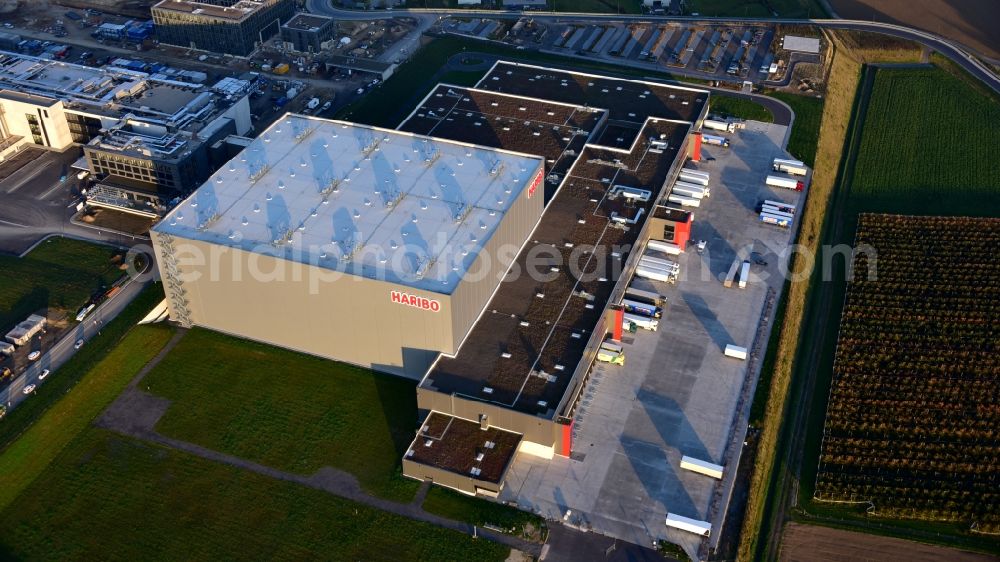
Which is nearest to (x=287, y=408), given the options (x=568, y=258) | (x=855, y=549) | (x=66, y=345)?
(x=66, y=345)

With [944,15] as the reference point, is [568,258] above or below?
below

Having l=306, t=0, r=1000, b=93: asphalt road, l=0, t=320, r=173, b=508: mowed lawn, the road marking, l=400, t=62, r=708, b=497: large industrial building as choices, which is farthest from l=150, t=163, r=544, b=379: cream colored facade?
l=306, t=0, r=1000, b=93: asphalt road

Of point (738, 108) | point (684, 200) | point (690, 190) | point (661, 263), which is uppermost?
point (738, 108)

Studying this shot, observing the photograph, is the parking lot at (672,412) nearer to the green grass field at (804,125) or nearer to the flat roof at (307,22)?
the green grass field at (804,125)

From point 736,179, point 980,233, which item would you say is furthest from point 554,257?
point 980,233

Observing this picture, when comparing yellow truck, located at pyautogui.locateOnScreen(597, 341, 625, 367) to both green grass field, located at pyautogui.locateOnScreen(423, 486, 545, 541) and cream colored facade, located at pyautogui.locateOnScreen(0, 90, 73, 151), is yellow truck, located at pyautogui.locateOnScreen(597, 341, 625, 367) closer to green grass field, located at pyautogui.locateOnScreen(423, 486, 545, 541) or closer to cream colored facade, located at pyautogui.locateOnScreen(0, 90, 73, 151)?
green grass field, located at pyautogui.locateOnScreen(423, 486, 545, 541)

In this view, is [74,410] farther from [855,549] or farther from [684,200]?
[684,200]

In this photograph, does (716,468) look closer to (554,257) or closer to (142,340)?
(554,257)

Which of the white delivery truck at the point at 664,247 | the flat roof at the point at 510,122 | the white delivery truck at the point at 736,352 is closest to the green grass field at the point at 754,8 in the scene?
the flat roof at the point at 510,122
